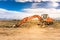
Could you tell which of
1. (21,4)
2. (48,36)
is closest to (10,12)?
(21,4)

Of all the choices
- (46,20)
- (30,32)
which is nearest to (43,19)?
(46,20)

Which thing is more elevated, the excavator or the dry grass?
the excavator

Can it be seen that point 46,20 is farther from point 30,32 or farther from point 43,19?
point 30,32

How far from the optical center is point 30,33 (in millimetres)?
2932

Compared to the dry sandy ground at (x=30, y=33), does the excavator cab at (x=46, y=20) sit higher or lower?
higher

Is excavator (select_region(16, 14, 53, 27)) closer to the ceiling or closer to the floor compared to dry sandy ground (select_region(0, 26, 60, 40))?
closer to the ceiling

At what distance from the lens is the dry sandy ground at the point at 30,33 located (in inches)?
112

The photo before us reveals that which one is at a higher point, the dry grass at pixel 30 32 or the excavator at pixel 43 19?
the excavator at pixel 43 19

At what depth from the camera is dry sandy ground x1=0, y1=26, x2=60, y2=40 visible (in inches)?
112

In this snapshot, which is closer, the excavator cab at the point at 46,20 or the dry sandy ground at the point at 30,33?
the dry sandy ground at the point at 30,33

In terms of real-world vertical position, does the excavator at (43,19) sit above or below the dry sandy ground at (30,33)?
above

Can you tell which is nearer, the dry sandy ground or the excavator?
the dry sandy ground

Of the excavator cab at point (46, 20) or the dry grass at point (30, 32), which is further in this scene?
the excavator cab at point (46, 20)

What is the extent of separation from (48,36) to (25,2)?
0.68m
